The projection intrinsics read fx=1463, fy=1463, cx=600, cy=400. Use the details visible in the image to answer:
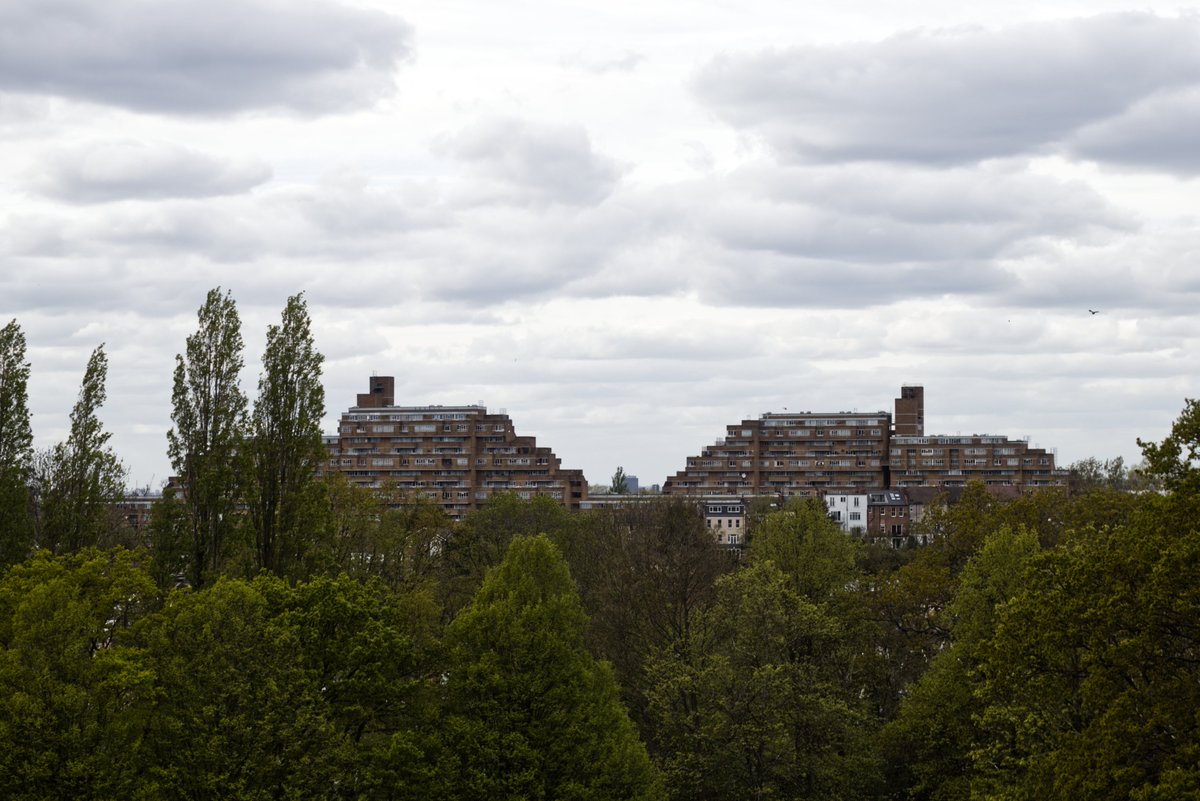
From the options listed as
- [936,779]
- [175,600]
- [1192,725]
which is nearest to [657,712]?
[936,779]

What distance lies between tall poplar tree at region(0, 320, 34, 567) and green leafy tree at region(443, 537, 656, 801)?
2007 cm

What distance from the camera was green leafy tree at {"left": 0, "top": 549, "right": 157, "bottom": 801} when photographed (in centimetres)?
4328

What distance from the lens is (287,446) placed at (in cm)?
6188

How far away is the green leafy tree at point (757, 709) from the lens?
56.7 m

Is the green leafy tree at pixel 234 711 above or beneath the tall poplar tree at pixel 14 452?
beneath

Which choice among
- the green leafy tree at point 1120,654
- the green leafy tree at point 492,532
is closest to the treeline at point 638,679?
the green leafy tree at point 1120,654

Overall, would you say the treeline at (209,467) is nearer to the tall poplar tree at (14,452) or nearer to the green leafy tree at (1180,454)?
the tall poplar tree at (14,452)

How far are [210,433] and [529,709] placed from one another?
1941 cm

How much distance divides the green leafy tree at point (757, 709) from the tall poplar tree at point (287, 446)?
1599cm

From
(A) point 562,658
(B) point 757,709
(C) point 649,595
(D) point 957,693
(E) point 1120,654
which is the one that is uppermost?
(E) point 1120,654

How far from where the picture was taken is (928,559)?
75562mm

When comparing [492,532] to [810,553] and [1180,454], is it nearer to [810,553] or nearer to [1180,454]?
[810,553]

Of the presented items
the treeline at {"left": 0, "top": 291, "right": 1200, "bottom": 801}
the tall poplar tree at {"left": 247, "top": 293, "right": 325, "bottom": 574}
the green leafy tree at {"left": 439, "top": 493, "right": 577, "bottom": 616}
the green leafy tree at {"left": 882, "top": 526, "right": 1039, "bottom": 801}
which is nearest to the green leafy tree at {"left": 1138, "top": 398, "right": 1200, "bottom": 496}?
the treeline at {"left": 0, "top": 291, "right": 1200, "bottom": 801}

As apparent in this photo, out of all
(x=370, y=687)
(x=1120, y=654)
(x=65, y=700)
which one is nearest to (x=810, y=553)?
(x=370, y=687)
